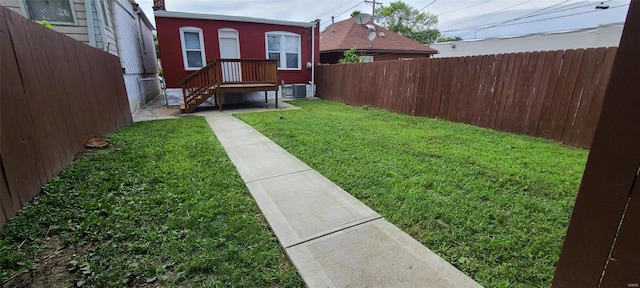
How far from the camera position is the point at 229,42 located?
1093 cm

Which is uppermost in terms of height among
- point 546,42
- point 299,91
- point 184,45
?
point 546,42

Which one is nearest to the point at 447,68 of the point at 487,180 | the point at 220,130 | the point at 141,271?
the point at 487,180

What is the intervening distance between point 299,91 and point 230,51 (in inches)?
126

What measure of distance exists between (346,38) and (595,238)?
56.1 ft

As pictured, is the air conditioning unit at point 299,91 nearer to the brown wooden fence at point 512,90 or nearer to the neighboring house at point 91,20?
the brown wooden fence at point 512,90

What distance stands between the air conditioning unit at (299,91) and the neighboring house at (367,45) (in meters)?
4.60

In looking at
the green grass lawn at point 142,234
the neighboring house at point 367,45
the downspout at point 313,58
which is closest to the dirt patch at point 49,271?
the green grass lawn at point 142,234

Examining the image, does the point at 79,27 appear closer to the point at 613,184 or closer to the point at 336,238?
the point at 336,238

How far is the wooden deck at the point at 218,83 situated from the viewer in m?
8.34

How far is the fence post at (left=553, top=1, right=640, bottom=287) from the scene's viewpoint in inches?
30.8

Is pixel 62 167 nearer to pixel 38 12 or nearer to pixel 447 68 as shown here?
pixel 38 12

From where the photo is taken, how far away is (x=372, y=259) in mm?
1845

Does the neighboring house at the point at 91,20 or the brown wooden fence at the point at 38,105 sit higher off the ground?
the neighboring house at the point at 91,20

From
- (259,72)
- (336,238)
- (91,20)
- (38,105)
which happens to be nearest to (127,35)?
(91,20)
